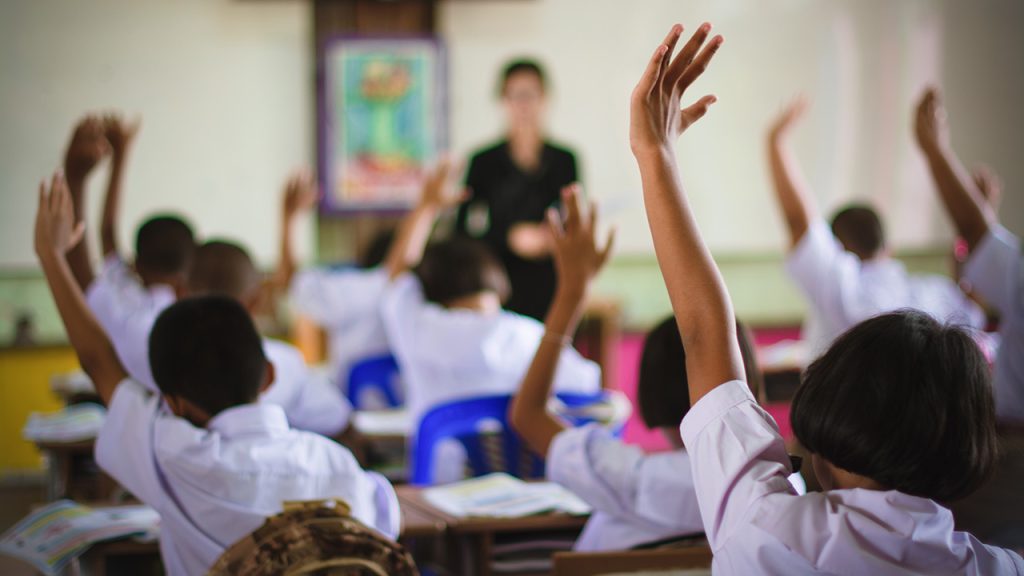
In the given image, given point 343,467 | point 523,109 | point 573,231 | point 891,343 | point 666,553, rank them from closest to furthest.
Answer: point 891,343 < point 666,553 < point 343,467 < point 573,231 < point 523,109

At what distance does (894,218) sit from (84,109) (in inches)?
169

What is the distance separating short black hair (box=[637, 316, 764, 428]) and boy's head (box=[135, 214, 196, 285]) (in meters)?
1.42

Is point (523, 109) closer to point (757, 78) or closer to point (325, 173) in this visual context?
point (325, 173)

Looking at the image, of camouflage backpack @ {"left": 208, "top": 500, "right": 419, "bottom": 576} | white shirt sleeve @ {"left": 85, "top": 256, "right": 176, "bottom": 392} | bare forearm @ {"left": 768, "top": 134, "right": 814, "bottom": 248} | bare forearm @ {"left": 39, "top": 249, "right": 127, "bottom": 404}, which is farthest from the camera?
bare forearm @ {"left": 768, "top": 134, "right": 814, "bottom": 248}

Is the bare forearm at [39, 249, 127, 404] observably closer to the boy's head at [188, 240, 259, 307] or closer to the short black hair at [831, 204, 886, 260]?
the boy's head at [188, 240, 259, 307]

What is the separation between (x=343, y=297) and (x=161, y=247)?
1.19 meters

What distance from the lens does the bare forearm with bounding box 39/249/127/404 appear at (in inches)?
70.0

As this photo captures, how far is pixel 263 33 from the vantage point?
520cm

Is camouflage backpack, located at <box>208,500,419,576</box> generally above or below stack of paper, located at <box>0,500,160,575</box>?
above

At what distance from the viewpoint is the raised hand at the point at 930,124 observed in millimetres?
3016

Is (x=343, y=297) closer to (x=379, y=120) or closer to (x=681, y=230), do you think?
(x=379, y=120)

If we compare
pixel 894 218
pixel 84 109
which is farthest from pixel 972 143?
pixel 84 109

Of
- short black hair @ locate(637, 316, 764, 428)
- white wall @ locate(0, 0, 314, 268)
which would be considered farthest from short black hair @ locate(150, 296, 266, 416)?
white wall @ locate(0, 0, 314, 268)

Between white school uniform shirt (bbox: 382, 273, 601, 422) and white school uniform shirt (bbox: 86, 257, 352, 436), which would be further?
white school uniform shirt (bbox: 382, 273, 601, 422)
